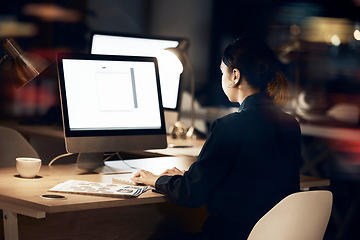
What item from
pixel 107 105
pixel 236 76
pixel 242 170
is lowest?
pixel 242 170

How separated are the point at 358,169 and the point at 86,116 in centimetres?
369

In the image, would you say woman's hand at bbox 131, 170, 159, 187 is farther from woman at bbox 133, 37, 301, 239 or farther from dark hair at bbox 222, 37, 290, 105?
dark hair at bbox 222, 37, 290, 105

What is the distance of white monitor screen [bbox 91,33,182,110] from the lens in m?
2.86

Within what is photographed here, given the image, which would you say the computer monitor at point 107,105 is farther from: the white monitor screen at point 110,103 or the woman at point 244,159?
the woman at point 244,159

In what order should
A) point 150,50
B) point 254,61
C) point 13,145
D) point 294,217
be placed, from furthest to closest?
point 150,50 → point 13,145 → point 254,61 → point 294,217

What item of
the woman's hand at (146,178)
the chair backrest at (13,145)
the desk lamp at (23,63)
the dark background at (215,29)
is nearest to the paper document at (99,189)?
the woman's hand at (146,178)

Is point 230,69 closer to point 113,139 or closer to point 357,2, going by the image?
point 113,139

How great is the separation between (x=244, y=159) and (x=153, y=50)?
157 centimetres

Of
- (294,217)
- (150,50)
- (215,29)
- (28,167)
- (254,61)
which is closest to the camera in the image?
(294,217)

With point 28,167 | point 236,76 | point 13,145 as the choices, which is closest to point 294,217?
point 236,76

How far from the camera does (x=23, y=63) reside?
193 cm

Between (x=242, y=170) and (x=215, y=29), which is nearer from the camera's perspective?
(x=242, y=170)

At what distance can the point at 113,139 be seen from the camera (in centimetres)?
209

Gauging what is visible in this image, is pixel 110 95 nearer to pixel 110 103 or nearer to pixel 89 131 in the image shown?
pixel 110 103
